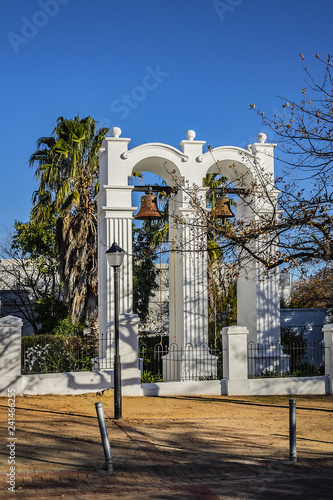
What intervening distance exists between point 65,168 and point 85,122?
240 cm

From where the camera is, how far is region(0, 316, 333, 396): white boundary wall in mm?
15117

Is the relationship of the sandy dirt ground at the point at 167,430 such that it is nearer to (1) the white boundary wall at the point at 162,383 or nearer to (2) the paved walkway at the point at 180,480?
(2) the paved walkway at the point at 180,480

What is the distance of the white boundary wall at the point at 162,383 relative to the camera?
15117mm

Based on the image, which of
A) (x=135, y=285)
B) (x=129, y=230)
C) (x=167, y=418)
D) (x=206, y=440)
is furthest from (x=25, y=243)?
(x=206, y=440)

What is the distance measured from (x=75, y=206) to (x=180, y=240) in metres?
9.72

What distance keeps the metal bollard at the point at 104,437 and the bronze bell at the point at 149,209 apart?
8.69 m

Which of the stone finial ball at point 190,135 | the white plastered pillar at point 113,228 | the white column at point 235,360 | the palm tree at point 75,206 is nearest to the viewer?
the white column at point 235,360

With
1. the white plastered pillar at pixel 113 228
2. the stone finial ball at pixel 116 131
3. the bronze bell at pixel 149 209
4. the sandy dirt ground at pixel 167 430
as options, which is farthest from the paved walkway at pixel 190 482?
the stone finial ball at pixel 116 131

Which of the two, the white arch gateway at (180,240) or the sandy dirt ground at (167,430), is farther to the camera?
the white arch gateway at (180,240)

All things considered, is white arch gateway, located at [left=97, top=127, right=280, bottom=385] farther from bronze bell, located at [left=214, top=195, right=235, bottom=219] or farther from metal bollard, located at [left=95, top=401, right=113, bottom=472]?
metal bollard, located at [left=95, top=401, right=113, bottom=472]

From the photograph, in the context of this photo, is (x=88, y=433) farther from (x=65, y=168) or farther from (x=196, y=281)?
(x=65, y=168)

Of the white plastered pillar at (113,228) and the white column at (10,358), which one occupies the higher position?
the white plastered pillar at (113,228)

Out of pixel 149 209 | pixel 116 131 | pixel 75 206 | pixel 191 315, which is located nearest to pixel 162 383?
pixel 191 315

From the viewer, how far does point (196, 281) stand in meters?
17.2
